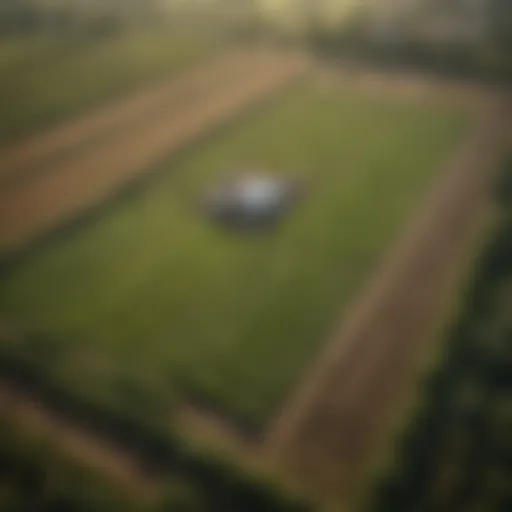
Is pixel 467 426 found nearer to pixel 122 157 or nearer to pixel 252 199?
pixel 252 199

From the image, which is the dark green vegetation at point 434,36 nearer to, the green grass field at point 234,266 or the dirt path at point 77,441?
the green grass field at point 234,266

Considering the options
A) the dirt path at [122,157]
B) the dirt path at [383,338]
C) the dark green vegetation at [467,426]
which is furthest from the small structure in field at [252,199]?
the dark green vegetation at [467,426]

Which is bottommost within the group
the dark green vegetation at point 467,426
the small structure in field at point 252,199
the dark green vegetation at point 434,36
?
the dark green vegetation at point 467,426

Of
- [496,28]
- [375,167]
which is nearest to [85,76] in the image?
[375,167]

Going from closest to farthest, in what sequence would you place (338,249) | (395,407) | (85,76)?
(395,407), (338,249), (85,76)

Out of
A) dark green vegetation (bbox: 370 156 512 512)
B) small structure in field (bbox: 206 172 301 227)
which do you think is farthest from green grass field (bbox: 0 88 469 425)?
dark green vegetation (bbox: 370 156 512 512)

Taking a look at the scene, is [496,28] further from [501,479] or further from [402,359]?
[501,479]
